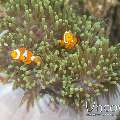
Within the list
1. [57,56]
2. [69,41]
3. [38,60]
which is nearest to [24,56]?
[38,60]

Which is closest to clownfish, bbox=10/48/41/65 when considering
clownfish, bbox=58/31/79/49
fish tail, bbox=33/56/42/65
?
fish tail, bbox=33/56/42/65

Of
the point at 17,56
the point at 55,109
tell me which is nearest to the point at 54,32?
the point at 17,56

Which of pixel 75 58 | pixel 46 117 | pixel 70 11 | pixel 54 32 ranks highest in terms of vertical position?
pixel 70 11

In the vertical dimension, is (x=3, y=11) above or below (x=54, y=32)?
above

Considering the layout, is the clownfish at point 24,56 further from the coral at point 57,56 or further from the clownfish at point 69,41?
the clownfish at point 69,41

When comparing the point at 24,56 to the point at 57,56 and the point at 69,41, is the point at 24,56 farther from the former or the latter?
the point at 69,41

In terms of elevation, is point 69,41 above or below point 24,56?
above

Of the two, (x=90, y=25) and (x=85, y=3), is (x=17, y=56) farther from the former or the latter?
(x=85, y=3)

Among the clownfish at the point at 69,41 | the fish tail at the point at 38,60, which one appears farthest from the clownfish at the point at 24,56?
the clownfish at the point at 69,41
